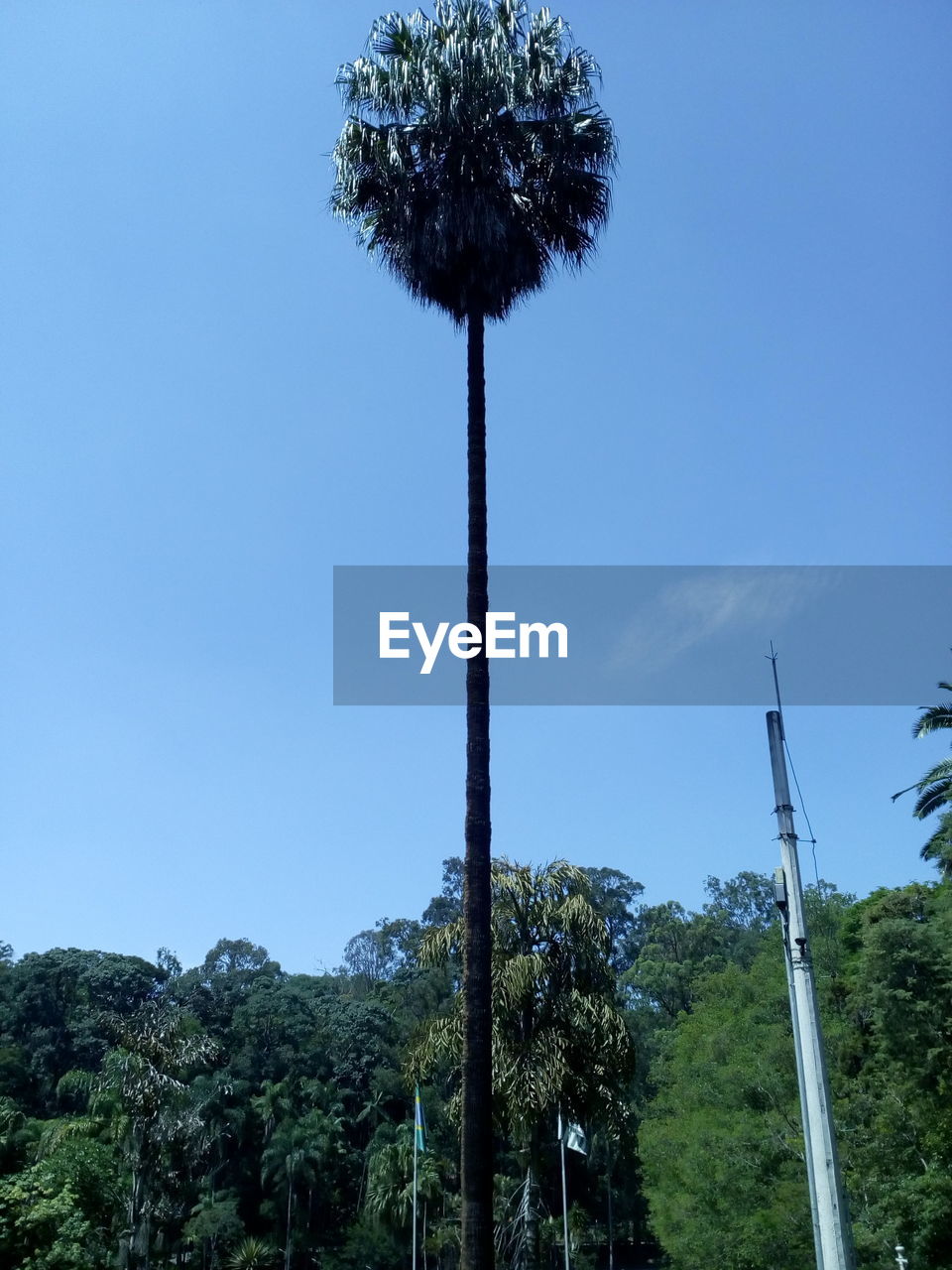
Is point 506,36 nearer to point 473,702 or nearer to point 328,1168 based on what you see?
point 473,702

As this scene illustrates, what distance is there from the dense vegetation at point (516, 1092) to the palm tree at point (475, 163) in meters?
10.8

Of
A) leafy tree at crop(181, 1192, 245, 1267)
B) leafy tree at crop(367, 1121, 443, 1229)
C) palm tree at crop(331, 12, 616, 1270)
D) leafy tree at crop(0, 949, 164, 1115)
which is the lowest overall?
leafy tree at crop(181, 1192, 245, 1267)

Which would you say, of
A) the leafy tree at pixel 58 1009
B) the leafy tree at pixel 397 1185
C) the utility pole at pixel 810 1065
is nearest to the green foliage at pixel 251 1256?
the leafy tree at pixel 397 1185

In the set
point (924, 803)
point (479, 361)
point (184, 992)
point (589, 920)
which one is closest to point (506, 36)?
point (479, 361)

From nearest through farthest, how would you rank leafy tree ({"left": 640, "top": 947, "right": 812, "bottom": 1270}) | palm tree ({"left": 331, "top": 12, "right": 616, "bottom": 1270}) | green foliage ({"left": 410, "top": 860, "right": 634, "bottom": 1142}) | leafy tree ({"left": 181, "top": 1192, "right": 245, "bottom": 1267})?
1. palm tree ({"left": 331, "top": 12, "right": 616, "bottom": 1270})
2. green foliage ({"left": 410, "top": 860, "right": 634, "bottom": 1142})
3. leafy tree ({"left": 640, "top": 947, "right": 812, "bottom": 1270})
4. leafy tree ({"left": 181, "top": 1192, "right": 245, "bottom": 1267})

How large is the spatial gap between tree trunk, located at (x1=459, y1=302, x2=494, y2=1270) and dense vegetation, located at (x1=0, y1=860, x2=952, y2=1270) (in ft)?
26.6

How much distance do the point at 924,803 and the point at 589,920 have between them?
11.6m

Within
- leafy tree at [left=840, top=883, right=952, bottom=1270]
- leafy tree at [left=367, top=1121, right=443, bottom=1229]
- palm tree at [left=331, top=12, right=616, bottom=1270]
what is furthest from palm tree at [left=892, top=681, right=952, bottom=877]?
leafy tree at [left=367, top=1121, right=443, bottom=1229]

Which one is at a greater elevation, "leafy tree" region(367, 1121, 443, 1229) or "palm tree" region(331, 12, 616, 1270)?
"palm tree" region(331, 12, 616, 1270)

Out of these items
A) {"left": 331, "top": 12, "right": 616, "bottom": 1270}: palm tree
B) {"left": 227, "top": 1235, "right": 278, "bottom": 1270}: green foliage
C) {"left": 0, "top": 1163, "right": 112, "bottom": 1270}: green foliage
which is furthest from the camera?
{"left": 227, "top": 1235, "right": 278, "bottom": 1270}: green foliage

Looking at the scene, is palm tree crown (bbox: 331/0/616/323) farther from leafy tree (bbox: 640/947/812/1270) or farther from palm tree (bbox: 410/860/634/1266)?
leafy tree (bbox: 640/947/812/1270)

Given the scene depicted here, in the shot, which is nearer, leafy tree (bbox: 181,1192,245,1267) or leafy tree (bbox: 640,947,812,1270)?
leafy tree (bbox: 640,947,812,1270)

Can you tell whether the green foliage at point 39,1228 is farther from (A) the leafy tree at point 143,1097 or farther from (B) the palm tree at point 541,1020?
(A) the leafy tree at point 143,1097

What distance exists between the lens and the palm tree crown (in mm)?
15820
